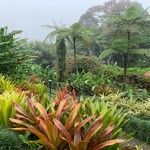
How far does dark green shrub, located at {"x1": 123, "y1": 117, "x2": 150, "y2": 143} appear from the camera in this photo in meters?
9.75

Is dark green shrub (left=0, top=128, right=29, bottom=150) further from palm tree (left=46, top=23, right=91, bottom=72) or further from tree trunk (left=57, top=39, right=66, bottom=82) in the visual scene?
tree trunk (left=57, top=39, right=66, bottom=82)

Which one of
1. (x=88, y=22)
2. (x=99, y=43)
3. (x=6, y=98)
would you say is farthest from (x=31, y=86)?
(x=88, y=22)

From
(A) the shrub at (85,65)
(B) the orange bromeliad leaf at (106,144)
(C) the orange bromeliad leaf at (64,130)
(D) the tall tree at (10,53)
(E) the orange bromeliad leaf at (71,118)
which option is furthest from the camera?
(A) the shrub at (85,65)

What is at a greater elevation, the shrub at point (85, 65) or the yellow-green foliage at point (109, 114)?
the yellow-green foliage at point (109, 114)

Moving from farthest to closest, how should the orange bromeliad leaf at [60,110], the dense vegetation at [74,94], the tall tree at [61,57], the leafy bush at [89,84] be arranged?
the tall tree at [61,57] < the leafy bush at [89,84] < the orange bromeliad leaf at [60,110] < the dense vegetation at [74,94]

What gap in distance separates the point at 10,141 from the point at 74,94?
8.23ft

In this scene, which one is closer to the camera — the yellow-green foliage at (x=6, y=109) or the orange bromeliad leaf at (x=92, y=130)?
the orange bromeliad leaf at (x=92, y=130)

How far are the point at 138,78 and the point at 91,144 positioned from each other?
52.0 ft

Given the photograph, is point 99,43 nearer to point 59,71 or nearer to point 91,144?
point 59,71

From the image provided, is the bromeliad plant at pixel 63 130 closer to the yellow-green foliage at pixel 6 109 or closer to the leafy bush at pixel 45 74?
the yellow-green foliage at pixel 6 109

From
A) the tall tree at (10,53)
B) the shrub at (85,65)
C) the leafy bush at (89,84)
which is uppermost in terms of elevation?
the tall tree at (10,53)

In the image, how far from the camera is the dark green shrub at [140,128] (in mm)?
9750

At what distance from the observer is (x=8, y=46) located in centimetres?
1511

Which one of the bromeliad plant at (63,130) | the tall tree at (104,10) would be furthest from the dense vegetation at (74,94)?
the tall tree at (104,10)
